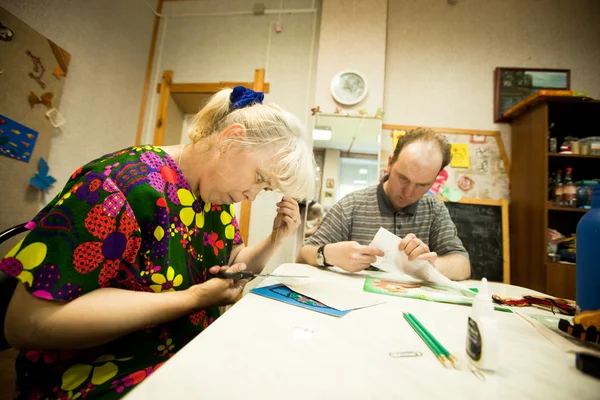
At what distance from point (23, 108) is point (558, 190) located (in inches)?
146

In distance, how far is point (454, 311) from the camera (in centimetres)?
65

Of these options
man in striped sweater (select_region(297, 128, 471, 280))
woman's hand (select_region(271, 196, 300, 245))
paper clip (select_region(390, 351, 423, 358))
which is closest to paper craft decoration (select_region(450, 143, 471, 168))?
man in striped sweater (select_region(297, 128, 471, 280))

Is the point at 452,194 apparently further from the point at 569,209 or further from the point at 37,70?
the point at 37,70

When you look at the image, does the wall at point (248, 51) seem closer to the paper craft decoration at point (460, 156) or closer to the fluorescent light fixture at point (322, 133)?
the fluorescent light fixture at point (322, 133)

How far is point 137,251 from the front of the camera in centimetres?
59

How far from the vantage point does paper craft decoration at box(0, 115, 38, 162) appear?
159 cm

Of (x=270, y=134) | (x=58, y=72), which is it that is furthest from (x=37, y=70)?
(x=270, y=134)

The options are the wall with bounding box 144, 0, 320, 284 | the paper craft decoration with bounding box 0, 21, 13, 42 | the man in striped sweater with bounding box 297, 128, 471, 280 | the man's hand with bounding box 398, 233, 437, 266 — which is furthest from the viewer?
the wall with bounding box 144, 0, 320, 284

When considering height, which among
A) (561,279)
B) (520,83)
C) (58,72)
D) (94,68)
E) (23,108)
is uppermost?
(520,83)

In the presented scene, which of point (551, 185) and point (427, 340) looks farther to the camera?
point (551, 185)

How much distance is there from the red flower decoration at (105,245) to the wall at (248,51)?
1919 millimetres

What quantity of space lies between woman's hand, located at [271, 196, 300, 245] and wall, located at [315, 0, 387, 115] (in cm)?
164

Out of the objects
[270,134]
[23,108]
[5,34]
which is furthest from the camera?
[23,108]

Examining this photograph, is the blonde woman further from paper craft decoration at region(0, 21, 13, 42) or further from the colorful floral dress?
paper craft decoration at region(0, 21, 13, 42)
